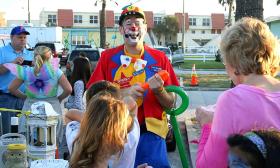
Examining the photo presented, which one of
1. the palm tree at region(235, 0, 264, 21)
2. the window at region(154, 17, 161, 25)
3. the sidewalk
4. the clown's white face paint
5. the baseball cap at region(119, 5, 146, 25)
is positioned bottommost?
the sidewalk

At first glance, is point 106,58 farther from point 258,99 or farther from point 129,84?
point 258,99

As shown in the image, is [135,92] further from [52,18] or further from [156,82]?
[52,18]

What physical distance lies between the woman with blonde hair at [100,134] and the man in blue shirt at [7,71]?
11.7 ft

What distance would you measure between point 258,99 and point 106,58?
1679mm

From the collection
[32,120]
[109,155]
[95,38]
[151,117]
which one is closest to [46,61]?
[32,120]

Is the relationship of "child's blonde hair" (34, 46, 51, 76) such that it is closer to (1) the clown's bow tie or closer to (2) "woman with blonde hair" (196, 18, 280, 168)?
(1) the clown's bow tie

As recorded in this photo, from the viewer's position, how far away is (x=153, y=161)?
3275mm

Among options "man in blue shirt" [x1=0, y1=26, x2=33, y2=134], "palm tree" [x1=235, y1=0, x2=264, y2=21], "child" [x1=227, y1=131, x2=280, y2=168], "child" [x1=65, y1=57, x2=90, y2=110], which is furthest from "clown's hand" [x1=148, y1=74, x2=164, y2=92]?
"palm tree" [x1=235, y1=0, x2=264, y2=21]

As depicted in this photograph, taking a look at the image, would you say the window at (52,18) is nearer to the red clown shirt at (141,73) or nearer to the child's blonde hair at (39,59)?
the child's blonde hair at (39,59)

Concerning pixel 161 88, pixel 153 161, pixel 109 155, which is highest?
pixel 161 88

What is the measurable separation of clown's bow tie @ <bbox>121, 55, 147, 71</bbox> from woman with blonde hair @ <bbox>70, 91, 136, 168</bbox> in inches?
42.1

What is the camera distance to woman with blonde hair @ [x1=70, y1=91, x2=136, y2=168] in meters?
2.28

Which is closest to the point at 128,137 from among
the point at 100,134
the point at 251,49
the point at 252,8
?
the point at 100,134

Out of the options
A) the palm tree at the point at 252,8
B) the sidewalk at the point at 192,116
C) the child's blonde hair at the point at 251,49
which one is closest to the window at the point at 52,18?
the sidewalk at the point at 192,116
